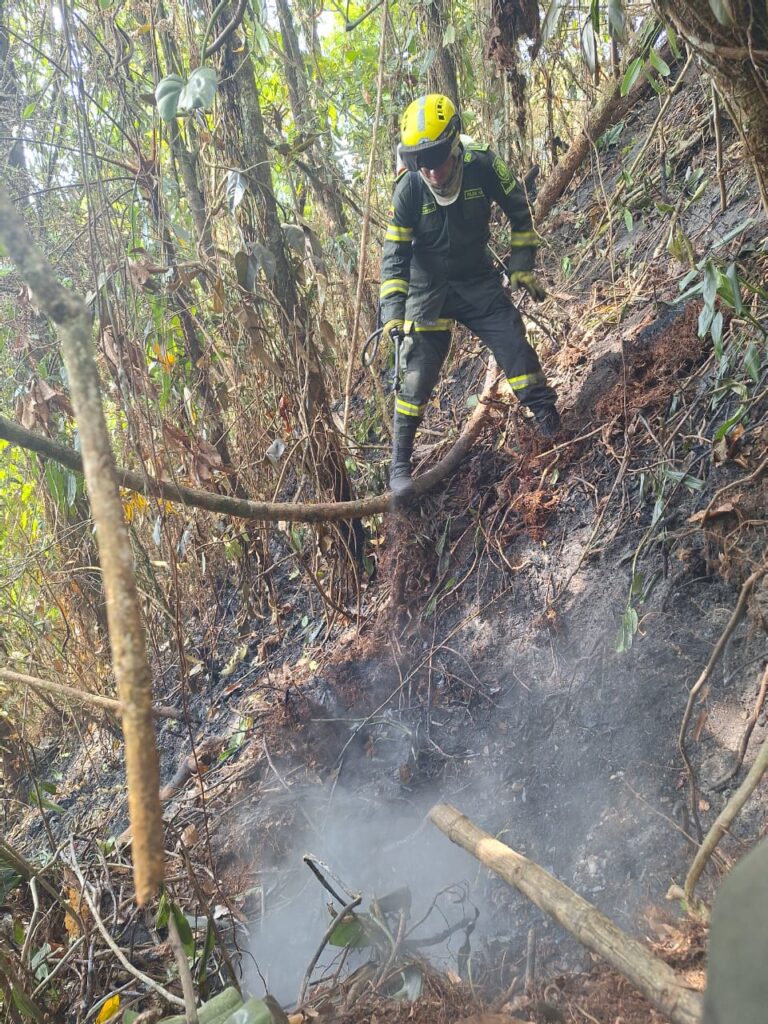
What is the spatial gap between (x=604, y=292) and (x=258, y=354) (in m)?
2.64

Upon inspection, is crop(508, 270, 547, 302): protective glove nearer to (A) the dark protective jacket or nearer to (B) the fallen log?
(A) the dark protective jacket

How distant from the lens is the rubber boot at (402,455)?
14.8 feet

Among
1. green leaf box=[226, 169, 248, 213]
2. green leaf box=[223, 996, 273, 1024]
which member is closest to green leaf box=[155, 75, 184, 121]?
green leaf box=[226, 169, 248, 213]

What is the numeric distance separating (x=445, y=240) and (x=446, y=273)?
19 cm

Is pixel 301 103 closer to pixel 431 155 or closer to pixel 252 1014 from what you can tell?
pixel 431 155

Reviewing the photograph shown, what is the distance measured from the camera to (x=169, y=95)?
341 cm

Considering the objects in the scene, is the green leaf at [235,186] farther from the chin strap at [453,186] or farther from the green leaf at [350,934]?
the green leaf at [350,934]

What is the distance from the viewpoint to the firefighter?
162 inches

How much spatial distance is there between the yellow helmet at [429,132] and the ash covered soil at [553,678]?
141 cm

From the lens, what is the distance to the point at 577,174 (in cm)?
665

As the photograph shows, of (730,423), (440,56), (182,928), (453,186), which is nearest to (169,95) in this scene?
(453,186)

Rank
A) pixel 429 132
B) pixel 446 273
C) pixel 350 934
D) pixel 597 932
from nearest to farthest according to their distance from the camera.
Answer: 1. pixel 597 932
2. pixel 350 934
3. pixel 429 132
4. pixel 446 273

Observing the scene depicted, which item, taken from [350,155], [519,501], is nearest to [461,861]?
[519,501]

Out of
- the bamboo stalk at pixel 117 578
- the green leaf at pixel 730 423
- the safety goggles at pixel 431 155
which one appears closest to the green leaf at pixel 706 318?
the green leaf at pixel 730 423
